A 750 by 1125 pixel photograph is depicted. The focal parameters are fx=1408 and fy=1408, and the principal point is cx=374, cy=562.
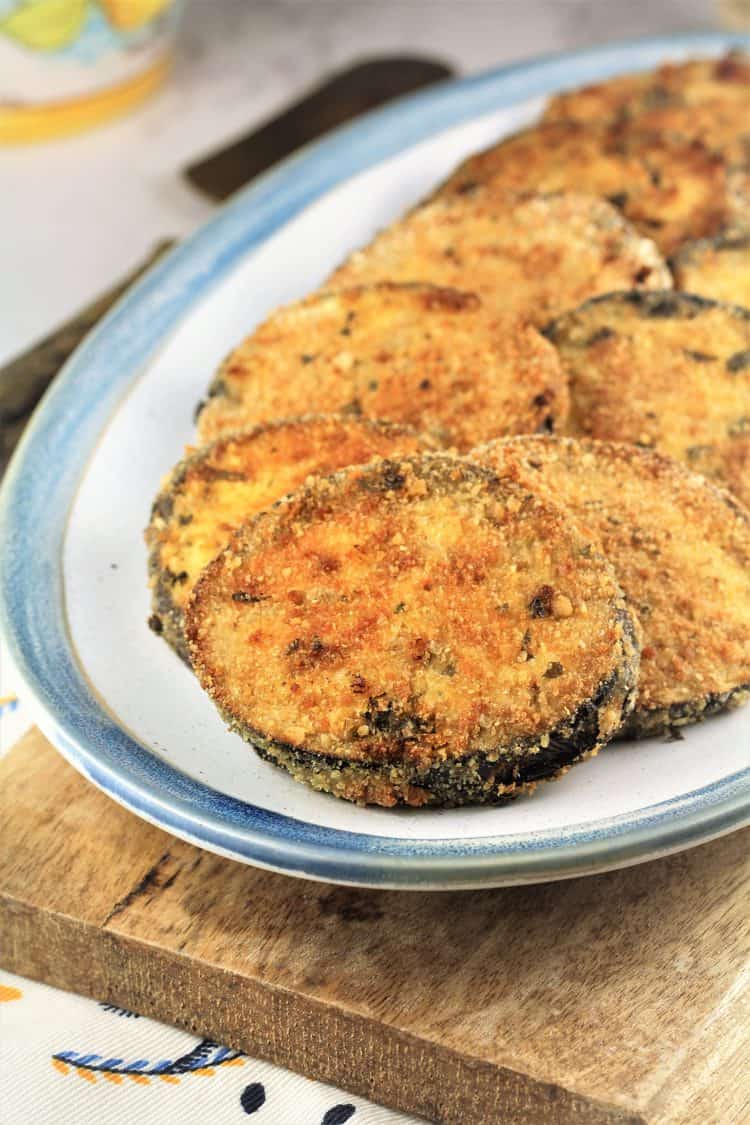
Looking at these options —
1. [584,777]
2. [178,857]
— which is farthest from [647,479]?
[178,857]

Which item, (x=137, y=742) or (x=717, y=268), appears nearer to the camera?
(x=137, y=742)

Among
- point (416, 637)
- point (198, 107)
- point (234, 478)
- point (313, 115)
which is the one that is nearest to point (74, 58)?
point (198, 107)

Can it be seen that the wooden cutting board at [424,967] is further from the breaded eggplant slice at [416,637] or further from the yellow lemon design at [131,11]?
the yellow lemon design at [131,11]

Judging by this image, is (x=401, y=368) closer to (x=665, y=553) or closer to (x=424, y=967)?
(x=665, y=553)

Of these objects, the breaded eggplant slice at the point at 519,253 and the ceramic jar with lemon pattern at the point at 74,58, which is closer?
the breaded eggplant slice at the point at 519,253

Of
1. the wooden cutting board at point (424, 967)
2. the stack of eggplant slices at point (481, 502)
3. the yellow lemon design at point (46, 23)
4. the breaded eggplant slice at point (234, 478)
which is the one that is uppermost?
the yellow lemon design at point (46, 23)

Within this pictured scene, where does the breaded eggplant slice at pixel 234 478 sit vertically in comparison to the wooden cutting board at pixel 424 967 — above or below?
above

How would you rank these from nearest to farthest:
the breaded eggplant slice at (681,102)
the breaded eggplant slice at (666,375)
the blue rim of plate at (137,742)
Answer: the blue rim of plate at (137,742) < the breaded eggplant slice at (666,375) < the breaded eggplant slice at (681,102)

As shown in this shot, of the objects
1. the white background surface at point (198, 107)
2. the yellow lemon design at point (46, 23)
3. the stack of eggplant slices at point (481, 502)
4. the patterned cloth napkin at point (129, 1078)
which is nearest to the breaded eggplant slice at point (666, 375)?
the stack of eggplant slices at point (481, 502)

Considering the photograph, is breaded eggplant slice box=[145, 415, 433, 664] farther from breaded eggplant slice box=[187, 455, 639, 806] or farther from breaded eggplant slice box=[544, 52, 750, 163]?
breaded eggplant slice box=[544, 52, 750, 163]
